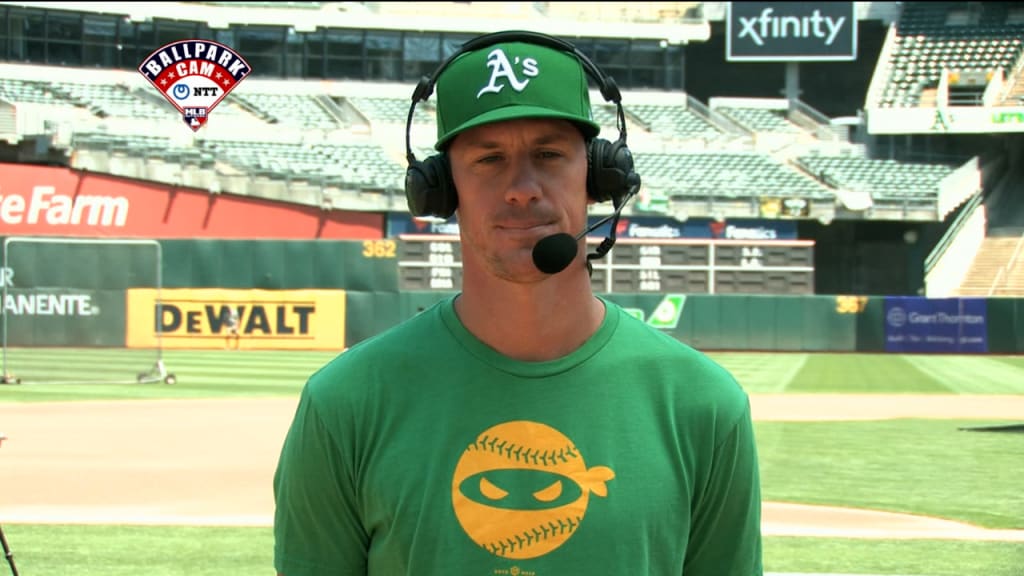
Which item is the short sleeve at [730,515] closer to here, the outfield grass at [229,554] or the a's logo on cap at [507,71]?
the a's logo on cap at [507,71]

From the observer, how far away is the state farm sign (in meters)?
35.3

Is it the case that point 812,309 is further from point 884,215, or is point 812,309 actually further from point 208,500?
point 208,500

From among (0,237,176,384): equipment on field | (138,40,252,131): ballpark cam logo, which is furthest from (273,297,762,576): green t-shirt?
(0,237,176,384): equipment on field

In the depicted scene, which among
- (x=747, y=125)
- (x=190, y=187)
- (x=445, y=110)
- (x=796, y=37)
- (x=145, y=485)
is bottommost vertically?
(x=145, y=485)

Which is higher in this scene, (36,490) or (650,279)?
(650,279)

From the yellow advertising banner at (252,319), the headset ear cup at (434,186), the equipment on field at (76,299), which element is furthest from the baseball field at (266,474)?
the yellow advertising banner at (252,319)

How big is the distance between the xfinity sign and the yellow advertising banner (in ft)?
79.1

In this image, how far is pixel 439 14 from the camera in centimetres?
4934

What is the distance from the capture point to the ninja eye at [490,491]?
7.22 feet

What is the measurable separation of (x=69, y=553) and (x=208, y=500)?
2.71 m

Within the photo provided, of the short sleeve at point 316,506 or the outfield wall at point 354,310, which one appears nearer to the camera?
the short sleeve at point 316,506

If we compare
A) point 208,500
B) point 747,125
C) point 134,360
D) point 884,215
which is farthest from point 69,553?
point 747,125

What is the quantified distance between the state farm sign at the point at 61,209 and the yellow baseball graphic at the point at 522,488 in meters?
35.8

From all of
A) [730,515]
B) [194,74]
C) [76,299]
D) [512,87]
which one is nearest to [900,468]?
[194,74]
